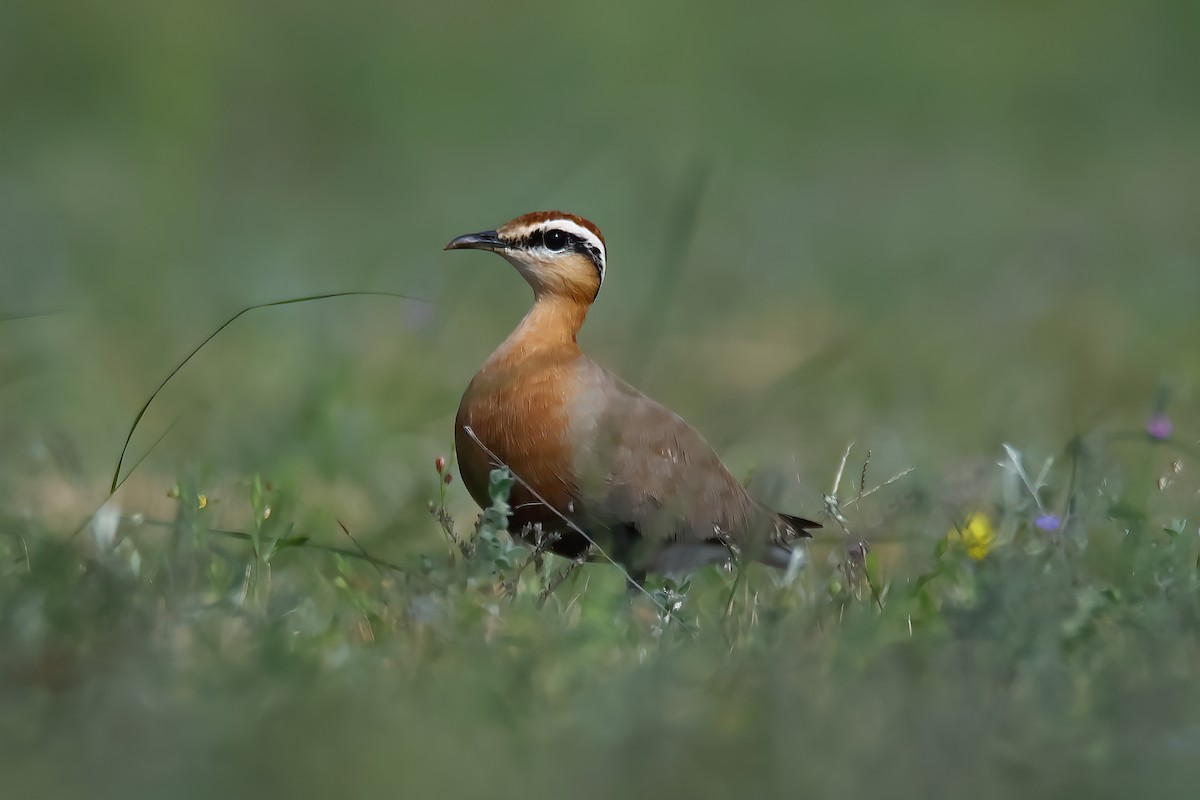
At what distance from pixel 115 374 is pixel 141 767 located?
5.56m

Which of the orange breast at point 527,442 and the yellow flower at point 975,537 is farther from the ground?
the yellow flower at point 975,537

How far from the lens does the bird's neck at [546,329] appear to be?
5.13 meters

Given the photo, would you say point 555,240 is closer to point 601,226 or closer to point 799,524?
point 799,524

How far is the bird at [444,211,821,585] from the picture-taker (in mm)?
4742

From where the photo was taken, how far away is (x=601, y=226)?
446 inches

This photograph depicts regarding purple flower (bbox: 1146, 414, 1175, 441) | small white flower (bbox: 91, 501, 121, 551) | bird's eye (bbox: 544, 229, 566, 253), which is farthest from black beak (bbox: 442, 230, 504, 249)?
purple flower (bbox: 1146, 414, 1175, 441)

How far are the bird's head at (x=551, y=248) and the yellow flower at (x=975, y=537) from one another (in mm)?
1527

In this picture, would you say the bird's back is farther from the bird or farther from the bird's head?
the bird's head

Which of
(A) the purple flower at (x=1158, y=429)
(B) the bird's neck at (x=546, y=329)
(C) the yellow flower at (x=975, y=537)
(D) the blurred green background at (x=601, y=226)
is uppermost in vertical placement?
(A) the purple flower at (x=1158, y=429)

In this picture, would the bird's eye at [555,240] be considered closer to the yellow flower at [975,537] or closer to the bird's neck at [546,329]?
the bird's neck at [546,329]

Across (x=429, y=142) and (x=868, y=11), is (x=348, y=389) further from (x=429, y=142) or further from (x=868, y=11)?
(x=868, y=11)

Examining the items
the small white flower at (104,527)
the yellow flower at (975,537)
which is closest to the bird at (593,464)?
the yellow flower at (975,537)

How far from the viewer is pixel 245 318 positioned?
28.6 feet

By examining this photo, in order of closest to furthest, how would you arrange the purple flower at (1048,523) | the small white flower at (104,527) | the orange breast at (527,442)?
the small white flower at (104,527) → the purple flower at (1048,523) → the orange breast at (527,442)
